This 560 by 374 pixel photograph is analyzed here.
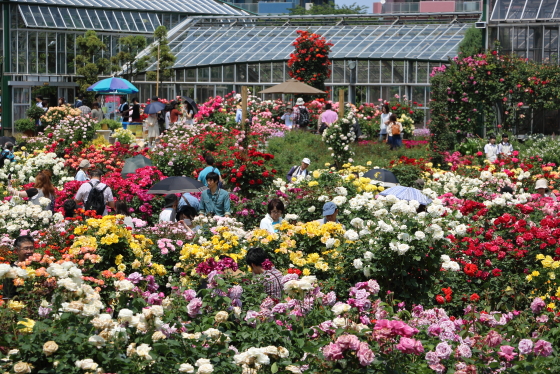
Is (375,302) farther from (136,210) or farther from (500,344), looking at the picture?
(136,210)

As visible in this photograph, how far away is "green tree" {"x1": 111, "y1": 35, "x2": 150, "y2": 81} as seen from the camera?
93.6 ft

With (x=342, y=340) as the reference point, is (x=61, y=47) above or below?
above

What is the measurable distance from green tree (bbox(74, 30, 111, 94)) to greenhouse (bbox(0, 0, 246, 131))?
82cm

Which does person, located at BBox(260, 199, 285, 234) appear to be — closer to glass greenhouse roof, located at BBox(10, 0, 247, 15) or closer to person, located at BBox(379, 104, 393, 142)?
person, located at BBox(379, 104, 393, 142)

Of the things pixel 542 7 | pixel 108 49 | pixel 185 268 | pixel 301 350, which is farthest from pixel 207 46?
pixel 301 350

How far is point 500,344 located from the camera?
4457 mm

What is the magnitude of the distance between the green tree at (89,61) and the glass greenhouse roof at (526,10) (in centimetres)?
1353

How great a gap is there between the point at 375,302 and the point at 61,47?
27459 millimetres

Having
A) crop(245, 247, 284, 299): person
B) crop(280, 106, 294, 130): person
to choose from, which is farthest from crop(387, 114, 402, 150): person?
crop(245, 247, 284, 299): person

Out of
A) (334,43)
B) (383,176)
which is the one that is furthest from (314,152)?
(334,43)

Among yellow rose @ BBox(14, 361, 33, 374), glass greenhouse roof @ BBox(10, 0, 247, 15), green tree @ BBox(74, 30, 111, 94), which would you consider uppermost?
glass greenhouse roof @ BBox(10, 0, 247, 15)

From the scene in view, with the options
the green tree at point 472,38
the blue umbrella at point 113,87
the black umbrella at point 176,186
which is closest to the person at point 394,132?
the black umbrella at point 176,186

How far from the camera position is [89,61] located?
1187 inches

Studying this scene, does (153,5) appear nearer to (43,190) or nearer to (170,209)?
(43,190)
